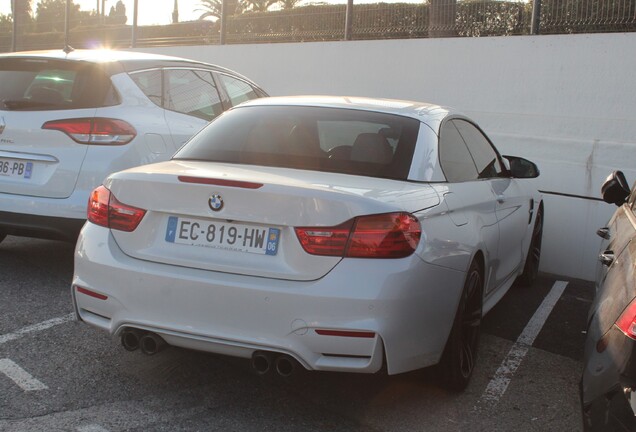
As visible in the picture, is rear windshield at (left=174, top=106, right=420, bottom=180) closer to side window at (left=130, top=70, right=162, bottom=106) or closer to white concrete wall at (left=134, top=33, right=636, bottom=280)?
side window at (left=130, top=70, right=162, bottom=106)

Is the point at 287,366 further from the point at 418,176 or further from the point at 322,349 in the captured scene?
the point at 418,176

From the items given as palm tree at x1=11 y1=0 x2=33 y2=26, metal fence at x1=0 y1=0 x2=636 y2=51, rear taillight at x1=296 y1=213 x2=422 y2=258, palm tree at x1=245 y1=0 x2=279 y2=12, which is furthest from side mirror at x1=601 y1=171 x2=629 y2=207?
palm tree at x1=11 y1=0 x2=33 y2=26

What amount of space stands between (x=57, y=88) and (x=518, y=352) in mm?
3651

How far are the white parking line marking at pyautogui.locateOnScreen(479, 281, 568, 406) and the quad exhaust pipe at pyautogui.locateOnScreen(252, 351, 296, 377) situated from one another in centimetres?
118

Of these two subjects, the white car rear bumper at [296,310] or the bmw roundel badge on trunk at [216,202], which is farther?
the bmw roundel badge on trunk at [216,202]

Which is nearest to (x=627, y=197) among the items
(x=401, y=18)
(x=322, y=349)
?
(x=322, y=349)

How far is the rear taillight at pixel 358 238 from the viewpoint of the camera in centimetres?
344

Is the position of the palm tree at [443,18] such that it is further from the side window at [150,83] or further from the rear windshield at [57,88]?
the rear windshield at [57,88]

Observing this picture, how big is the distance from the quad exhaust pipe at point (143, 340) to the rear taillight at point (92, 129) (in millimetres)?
2236

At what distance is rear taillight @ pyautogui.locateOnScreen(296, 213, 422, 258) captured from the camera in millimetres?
3436

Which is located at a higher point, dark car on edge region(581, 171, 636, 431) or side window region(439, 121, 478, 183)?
side window region(439, 121, 478, 183)

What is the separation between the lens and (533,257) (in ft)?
23.5

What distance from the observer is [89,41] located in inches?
770

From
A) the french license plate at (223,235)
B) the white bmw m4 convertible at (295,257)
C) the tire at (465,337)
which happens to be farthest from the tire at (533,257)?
the french license plate at (223,235)
